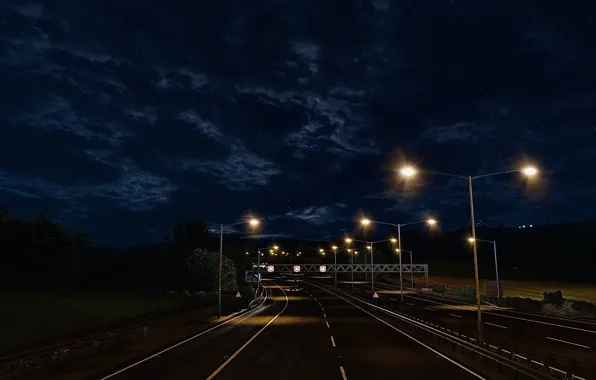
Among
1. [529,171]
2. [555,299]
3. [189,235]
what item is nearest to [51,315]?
[529,171]

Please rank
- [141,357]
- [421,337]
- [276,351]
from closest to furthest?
[141,357] < [276,351] < [421,337]

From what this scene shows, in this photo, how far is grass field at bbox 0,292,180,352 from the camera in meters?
41.1

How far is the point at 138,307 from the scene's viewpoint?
68.1 m

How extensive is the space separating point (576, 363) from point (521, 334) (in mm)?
21907

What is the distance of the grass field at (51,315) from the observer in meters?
41.1

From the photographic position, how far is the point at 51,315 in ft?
175

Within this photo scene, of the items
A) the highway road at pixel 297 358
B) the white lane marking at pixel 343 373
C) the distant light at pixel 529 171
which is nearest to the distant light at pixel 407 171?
the distant light at pixel 529 171

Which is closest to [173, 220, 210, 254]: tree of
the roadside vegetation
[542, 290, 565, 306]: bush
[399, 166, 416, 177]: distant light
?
the roadside vegetation

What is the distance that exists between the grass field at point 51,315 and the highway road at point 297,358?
15328mm

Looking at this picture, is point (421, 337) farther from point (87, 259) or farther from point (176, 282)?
point (87, 259)

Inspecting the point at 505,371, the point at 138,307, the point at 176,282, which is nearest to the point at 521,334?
the point at 505,371

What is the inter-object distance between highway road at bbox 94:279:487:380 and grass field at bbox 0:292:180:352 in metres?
15.3

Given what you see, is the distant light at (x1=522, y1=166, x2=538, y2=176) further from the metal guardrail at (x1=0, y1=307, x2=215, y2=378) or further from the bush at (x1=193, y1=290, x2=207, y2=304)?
the bush at (x1=193, y1=290, x2=207, y2=304)

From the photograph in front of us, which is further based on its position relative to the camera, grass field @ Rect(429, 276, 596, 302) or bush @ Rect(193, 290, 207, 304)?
grass field @ Rect(429, 276, 596, 302)
